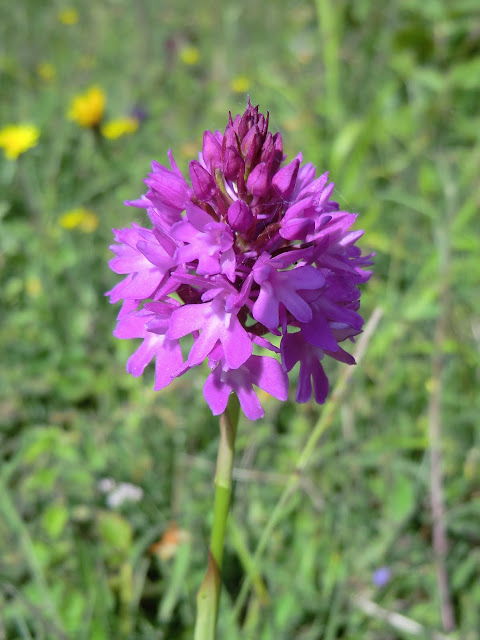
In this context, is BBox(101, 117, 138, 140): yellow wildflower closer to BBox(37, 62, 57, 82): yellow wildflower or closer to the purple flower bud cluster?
BBox(37, 62, 57, 82): yellow wildflower

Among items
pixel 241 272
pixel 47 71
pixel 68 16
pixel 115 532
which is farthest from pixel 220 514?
pixel 68 16

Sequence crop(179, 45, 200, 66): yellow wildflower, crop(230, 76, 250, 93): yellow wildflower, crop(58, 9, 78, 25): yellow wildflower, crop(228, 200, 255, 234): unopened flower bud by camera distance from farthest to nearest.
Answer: crop(58, 9, 78, 25): yellow wildflower → crop(179, 45, 200, 66): yellow wildflower → crop(230, 76, 250, 93): yellow wildflower → crop(228, 200, 255, 234): unopened flower bud

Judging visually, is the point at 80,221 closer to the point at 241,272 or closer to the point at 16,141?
the point at 16,141

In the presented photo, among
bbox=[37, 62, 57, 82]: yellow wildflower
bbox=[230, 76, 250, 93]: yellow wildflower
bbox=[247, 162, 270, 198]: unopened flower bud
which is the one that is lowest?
bbox=[247, 162, 270, 198]: unopened flower bud

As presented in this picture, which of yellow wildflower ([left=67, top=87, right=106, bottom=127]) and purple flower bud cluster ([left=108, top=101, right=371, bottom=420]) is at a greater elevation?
yellow wildflower ([left=67, top=87, right=106, bottom=127])

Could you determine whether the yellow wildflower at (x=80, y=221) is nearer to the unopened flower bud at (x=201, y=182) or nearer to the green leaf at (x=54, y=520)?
the green leaf at (x=54, y=520)

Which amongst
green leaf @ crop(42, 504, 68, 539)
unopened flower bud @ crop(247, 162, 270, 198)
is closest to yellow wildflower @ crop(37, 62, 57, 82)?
green leaf @ crop(42, 504, 68, 539)

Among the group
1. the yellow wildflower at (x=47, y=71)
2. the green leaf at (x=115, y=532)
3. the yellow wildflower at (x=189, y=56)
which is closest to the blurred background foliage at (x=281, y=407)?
the green leaf at (x=115, y=532)
